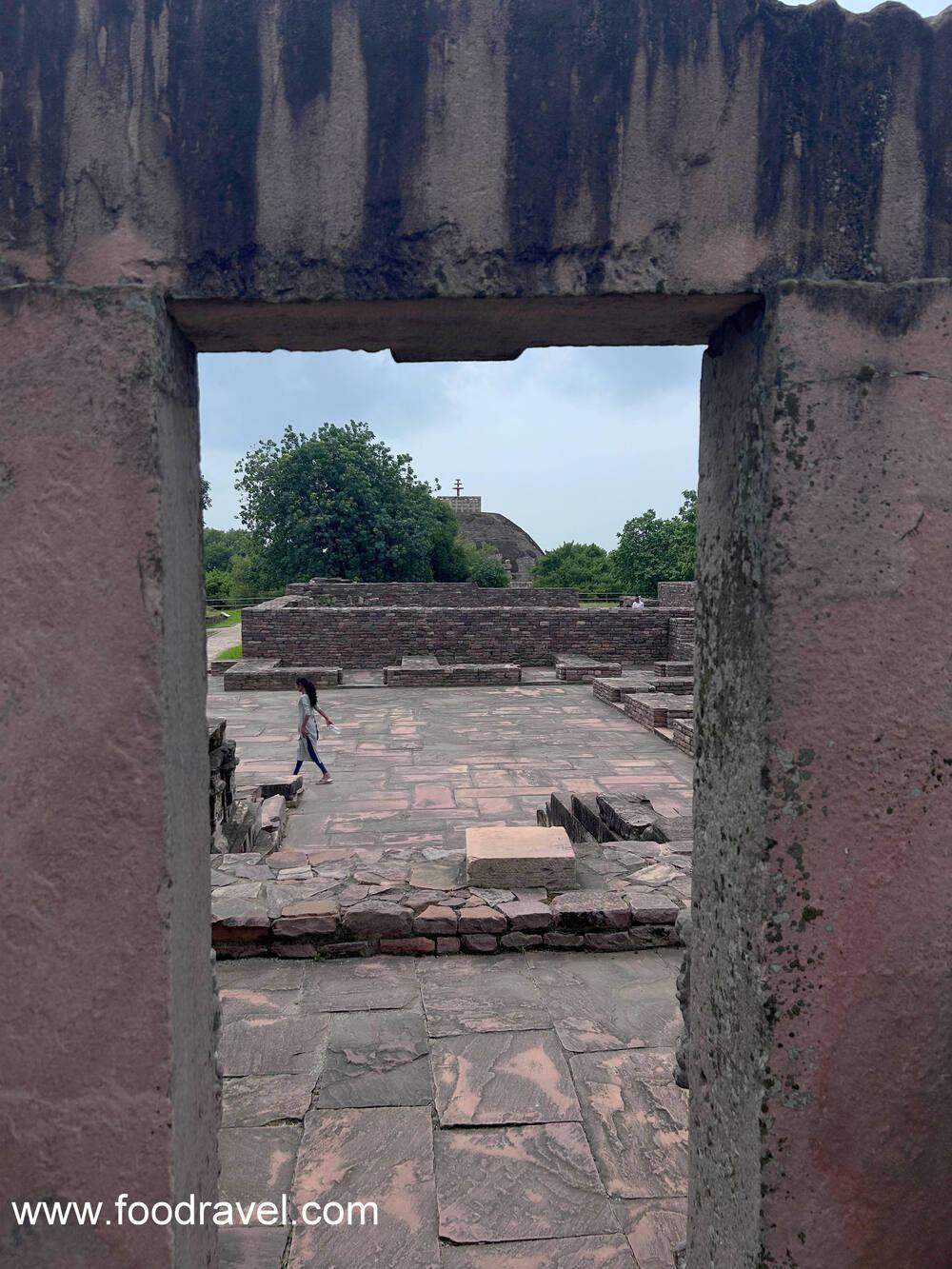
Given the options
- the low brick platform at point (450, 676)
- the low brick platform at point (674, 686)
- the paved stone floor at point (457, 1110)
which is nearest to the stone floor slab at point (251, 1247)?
the paved stone floor at point (457, 1110)

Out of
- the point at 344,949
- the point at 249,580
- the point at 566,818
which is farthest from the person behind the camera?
the point at 249,580

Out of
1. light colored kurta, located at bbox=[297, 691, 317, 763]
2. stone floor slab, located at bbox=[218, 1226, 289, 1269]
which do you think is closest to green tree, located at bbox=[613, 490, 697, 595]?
light colored kurta, located at bbox=[297, 691, 317, 763]

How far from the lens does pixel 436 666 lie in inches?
537

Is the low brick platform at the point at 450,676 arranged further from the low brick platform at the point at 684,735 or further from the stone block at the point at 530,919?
the stone block at the point at 530,919

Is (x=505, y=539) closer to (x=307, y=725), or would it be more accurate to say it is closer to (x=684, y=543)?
(x=684, y=543)

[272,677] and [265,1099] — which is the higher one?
[272,677]

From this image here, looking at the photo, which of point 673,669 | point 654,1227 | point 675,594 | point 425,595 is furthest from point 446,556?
point 654,1227

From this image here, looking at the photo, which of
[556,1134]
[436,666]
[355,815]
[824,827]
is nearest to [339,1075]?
[556,1134]

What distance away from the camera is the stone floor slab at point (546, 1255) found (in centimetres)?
194

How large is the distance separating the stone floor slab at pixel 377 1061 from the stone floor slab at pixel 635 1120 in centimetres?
56

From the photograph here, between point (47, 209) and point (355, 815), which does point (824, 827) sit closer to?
point (47, 209)

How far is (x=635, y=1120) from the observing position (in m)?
2.49

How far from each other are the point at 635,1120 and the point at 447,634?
513 inches

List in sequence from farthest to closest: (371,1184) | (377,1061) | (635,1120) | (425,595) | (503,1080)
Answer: (425,595)
(377,1061)
(503,1080)
(635,1120)
(371,1184)
